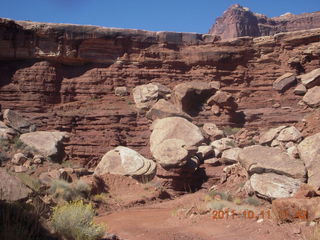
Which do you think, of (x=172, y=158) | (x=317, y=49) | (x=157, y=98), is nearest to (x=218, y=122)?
(x=157, y=98)

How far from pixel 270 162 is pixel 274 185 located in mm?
1443

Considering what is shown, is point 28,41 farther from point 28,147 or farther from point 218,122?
point 218,122

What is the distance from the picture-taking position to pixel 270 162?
1166 centimetres

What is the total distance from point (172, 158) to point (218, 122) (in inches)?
264

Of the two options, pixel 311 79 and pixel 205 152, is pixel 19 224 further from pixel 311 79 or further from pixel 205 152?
pixel 311 79

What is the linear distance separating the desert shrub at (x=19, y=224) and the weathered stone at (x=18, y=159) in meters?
8.61

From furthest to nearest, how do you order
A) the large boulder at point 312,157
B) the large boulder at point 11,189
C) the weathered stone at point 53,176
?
Answer: 1. the weathered stone at point 53,176
2. the large boulder at point 312,157
3. the large boulder at point 11,189

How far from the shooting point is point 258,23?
219ft

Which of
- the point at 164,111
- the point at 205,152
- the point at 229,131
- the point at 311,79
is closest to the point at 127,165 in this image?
the point at 205,152

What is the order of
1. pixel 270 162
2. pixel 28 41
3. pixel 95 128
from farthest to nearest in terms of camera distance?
pixel 28 41 → pixel 95 128 → pixel 270 162

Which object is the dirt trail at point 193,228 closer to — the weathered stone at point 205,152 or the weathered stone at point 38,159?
the weathered stone at point 38,159

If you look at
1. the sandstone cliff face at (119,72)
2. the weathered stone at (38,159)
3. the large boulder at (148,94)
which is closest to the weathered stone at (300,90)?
the sandstone cliff face at (119,72)

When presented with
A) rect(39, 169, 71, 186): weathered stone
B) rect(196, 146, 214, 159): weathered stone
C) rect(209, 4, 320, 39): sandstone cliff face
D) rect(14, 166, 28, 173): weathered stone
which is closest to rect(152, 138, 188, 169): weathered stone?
rect(196, 146, 214, 159): weathered stone

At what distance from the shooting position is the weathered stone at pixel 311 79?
65.5ft
